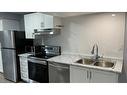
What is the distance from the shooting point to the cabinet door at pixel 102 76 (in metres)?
1.54

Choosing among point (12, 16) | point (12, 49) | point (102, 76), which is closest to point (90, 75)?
point (102, 76)

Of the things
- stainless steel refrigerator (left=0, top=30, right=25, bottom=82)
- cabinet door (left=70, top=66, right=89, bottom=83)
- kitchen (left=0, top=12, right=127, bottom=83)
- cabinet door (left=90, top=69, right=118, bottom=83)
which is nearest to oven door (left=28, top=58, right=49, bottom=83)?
kitchen (left=0, top=12, right=127, bottom=83)

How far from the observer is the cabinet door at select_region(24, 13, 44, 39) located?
2.61m

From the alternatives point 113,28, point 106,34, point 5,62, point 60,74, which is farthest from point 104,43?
point 5,62

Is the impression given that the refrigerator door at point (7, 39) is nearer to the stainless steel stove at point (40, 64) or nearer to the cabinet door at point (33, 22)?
the cabinet door at point (33, 22)

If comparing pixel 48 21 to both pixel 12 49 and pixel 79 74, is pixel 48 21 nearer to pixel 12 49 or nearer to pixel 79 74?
pixel 12 49

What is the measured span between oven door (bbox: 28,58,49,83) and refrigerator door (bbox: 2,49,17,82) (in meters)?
0.55

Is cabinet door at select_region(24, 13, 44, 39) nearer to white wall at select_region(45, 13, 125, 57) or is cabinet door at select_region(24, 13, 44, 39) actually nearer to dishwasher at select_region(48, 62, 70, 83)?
white wall at select_region(45, 13, 125, 57)

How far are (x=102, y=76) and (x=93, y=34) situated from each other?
1.00 meters

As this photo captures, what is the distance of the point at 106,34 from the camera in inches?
84.7

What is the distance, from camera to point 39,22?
2.65 metres

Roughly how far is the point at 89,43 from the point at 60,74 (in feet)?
3.11
